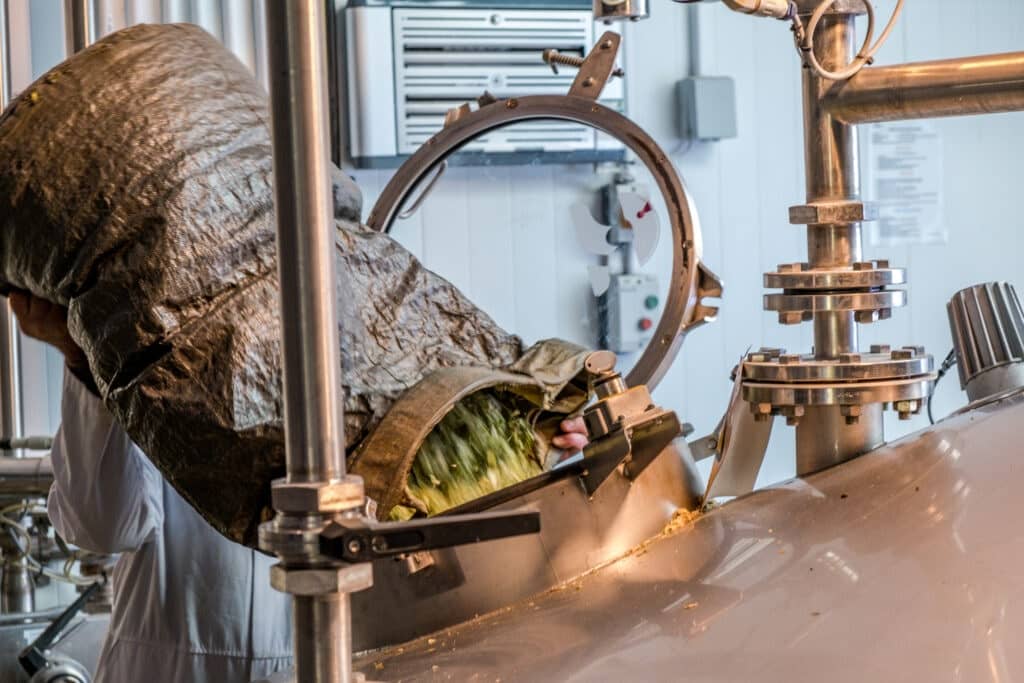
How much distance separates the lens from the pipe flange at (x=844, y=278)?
30.6 inches

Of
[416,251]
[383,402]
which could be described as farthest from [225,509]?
[416,251]

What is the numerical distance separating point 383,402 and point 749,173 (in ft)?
7.02

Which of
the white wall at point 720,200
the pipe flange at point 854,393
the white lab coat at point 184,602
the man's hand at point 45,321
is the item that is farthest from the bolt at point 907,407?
the white wall at point 720,200

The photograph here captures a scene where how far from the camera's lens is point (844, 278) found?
78 cm

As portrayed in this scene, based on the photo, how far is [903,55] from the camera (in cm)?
298

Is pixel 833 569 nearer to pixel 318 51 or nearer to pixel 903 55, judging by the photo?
pixel 318 51

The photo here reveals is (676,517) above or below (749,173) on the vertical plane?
below

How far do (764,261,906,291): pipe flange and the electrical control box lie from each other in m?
1.70

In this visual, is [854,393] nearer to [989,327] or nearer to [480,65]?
[989,327]

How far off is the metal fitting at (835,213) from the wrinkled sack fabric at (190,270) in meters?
0.19

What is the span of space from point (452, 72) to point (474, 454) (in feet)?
5.69

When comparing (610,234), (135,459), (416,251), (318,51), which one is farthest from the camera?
(416,251)

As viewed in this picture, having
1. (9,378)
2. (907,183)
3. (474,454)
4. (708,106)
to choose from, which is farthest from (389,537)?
(907,183)

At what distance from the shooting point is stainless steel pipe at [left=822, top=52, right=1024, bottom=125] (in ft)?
2.39
